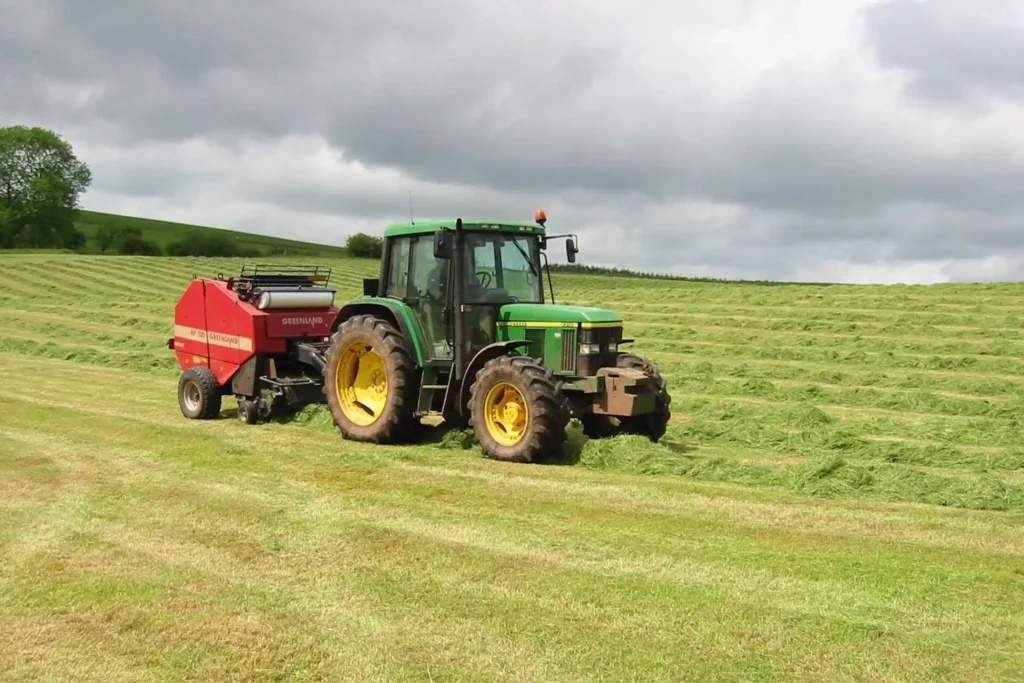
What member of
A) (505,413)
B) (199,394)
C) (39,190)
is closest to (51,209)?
(39,190)

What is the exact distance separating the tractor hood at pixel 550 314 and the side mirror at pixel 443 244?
2.75 ft

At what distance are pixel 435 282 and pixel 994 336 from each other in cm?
989

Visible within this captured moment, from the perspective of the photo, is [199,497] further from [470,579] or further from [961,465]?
[961,465]

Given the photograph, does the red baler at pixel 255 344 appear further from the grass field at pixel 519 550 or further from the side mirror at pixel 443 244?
the side mirror at pixel 443 244

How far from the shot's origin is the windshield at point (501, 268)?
29.7 feet

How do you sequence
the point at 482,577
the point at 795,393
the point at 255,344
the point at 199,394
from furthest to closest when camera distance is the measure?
the point at 795,393 → the point at 199,394 → the point at 255,344 → the point at 482,577

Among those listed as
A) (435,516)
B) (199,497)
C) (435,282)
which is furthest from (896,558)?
(435,282)

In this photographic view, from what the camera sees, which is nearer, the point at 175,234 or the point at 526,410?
the point at 526,410

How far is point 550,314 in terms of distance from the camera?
884 centimetres

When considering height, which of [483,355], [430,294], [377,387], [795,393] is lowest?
[795,393]

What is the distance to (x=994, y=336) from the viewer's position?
48.9ft

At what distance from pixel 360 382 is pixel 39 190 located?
53.4 metres

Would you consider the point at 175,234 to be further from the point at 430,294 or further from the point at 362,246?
the point at 430,294

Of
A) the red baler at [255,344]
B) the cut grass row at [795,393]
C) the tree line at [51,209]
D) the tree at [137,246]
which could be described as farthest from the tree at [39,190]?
the red baler at [255,344]
